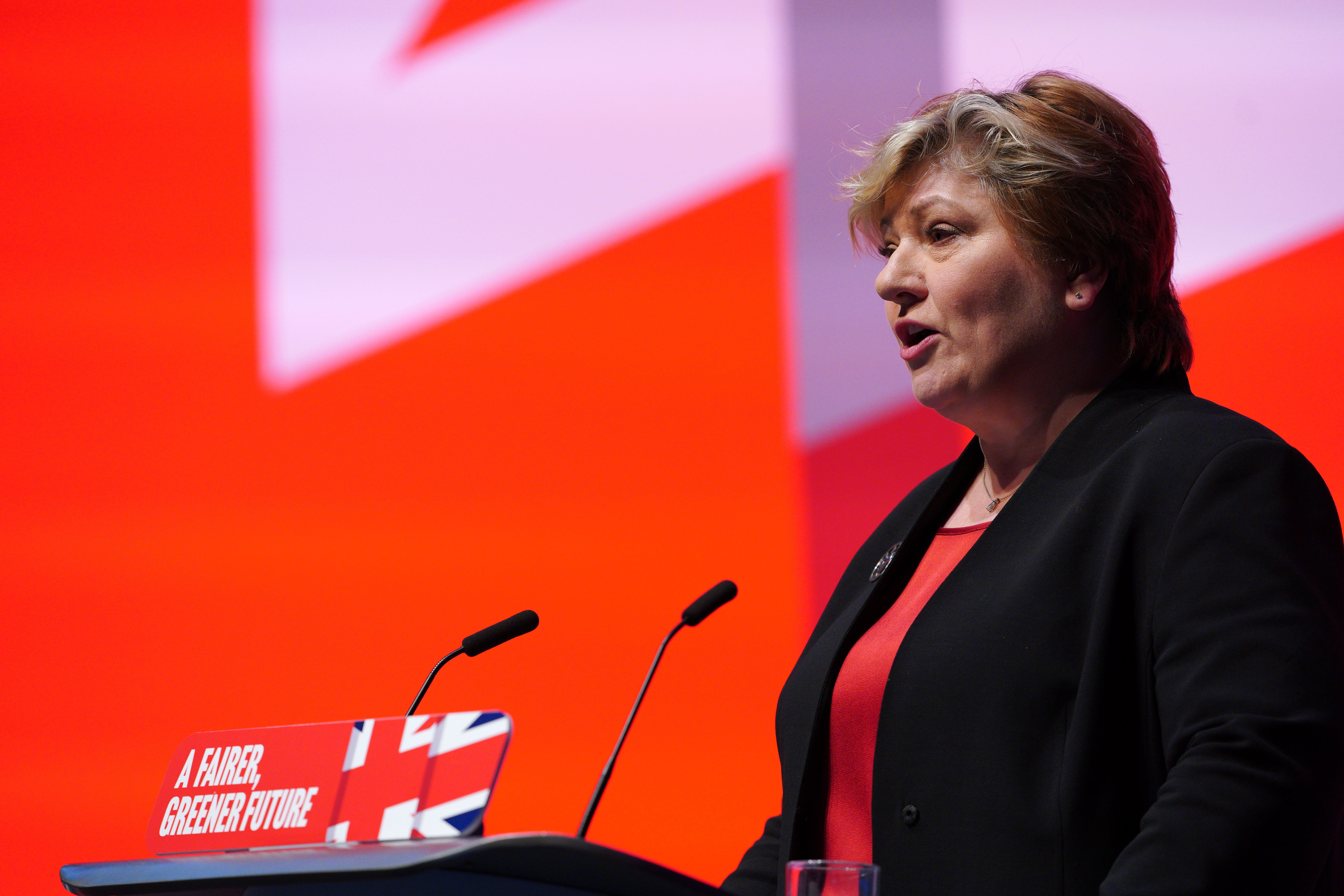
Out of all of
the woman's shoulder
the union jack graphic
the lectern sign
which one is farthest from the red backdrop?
the union jack graphic

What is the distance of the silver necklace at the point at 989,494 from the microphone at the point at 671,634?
349 mm

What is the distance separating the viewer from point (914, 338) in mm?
1686

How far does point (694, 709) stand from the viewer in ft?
8.32

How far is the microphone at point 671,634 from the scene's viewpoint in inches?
57.3

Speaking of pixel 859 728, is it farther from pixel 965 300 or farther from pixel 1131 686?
pixel 965 300

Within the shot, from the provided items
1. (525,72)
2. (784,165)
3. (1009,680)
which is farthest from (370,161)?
(1009,680)

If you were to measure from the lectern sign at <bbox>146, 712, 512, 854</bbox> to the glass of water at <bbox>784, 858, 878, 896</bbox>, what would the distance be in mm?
262

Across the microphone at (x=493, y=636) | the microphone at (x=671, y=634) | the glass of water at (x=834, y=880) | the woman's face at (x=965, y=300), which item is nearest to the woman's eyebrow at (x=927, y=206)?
the woman's face at (x=965, y=300)

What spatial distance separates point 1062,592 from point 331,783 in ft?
2.48

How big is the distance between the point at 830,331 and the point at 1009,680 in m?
1.40

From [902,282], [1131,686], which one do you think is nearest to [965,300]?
[902,282]

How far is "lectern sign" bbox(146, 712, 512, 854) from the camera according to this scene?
3.17ft

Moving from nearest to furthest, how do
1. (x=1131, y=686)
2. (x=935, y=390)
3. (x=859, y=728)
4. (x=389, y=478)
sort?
(x=1131, y=686) < (x=859, y=728) < (x=935, y=390) < (x=389, y=478)

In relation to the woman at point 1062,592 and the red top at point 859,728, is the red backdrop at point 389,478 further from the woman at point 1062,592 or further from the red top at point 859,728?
the red top at point 859,728
